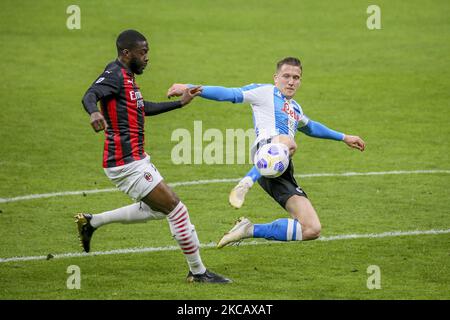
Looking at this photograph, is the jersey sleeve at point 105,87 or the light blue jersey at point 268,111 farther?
the light blue jersey at point 268,111

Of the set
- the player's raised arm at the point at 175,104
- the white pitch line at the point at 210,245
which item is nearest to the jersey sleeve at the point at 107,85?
the player's raised arm at the point at 175,104

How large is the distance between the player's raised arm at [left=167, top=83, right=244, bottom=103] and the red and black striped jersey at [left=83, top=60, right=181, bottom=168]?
1.32 ft

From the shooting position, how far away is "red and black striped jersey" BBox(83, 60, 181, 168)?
389 inches

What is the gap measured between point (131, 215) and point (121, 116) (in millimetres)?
1268

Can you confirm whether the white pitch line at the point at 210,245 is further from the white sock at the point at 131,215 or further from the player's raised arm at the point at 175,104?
the player's raised arm at the point at 175,104

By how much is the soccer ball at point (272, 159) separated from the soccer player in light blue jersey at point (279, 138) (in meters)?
0.09

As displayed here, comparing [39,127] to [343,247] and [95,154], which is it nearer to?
[95,154]

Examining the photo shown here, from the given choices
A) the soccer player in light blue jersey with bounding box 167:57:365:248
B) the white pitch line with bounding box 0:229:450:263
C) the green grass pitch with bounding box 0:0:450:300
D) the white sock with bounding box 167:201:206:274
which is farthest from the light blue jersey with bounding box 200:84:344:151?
the white pitch line with bounding box 0:229:450:263

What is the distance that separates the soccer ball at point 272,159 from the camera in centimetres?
1013

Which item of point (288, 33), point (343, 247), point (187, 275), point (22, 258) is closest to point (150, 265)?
point (187, 275)

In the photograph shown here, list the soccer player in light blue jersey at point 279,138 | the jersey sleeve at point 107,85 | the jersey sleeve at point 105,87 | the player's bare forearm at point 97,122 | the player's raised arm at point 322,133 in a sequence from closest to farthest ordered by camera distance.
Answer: the player's bare forearm at point 97,122
the jersey sleeve at point 105,87
the jersey sleeve at point 107,85
the soccer player in light blue jersey at point 279,138
the player's raised arm at point 322,133

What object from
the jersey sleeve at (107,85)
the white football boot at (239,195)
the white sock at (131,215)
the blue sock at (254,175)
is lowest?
the white sock at (131,215)

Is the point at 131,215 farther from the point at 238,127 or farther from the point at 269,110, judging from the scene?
the point at 238,127

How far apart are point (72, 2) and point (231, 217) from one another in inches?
641
